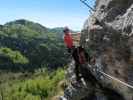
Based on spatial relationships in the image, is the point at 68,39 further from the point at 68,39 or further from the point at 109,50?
the point at 109,50

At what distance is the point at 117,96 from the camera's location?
23453 mm

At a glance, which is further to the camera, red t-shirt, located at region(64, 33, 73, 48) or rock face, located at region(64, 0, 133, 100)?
rock face, located at region(64, 0, 133, 100)

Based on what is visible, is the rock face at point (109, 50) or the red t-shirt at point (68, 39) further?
the rock face at point (109, 50)

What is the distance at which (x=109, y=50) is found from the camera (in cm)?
2133

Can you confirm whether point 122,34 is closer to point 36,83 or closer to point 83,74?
point 83,74

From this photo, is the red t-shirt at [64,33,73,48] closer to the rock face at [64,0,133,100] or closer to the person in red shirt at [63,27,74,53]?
the person in red shirt at [63,27,74,53]

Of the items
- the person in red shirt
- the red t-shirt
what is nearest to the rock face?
the person in red shirt

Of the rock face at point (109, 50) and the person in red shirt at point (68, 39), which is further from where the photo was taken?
the rock face at point (109, 50)

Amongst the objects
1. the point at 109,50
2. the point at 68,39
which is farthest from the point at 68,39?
the point at 109,50

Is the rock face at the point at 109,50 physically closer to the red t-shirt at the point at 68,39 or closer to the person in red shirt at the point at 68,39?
the person in red shirt at the point at 68,39

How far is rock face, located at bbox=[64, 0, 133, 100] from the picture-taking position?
1964 centimetres

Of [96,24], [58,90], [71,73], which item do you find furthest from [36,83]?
[96,24]

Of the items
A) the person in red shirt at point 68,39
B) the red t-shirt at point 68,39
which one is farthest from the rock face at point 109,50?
the red t-shirt at point 68,39

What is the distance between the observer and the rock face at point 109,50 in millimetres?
19641
